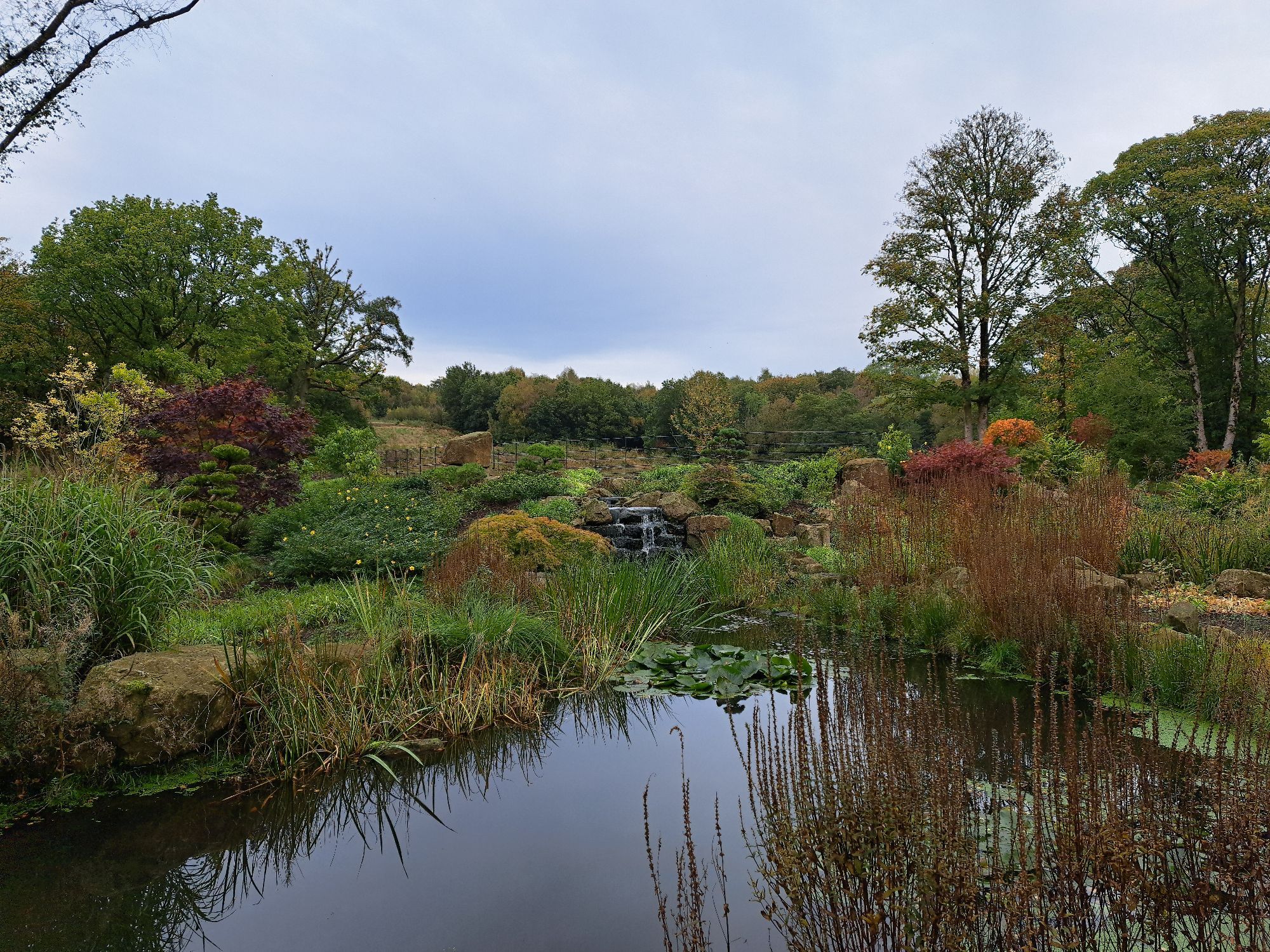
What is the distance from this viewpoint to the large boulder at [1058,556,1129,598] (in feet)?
15.3

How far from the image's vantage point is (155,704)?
354 centimetres

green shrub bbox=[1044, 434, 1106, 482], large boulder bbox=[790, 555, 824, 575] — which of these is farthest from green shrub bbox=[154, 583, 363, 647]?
green shrub bbox=[1044, 434, 1106, 482]

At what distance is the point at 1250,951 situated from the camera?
1421mm

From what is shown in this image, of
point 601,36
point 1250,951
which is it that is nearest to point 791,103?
point 601,36

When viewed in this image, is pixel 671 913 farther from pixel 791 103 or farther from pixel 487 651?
pixel 791 103

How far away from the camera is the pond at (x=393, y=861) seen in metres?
2.47

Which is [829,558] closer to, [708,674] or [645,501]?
[708,674]

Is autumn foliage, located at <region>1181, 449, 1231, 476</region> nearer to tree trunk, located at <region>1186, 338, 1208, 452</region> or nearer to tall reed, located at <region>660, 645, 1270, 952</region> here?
tree trunk, located at <region>1186, 338, 1208, 452</region>

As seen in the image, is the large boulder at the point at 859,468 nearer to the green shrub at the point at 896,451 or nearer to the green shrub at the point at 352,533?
the green shrub at the point at 896,451

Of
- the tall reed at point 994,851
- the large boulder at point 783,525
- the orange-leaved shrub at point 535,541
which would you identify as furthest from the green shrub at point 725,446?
the tall reed at point 994,851

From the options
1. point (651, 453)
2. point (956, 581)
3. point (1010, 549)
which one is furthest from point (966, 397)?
point (1010, 549)

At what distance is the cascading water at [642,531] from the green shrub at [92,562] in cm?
769

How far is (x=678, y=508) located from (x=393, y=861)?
9.29 meters

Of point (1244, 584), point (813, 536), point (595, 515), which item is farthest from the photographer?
point (595, 515)
